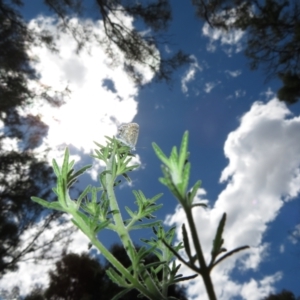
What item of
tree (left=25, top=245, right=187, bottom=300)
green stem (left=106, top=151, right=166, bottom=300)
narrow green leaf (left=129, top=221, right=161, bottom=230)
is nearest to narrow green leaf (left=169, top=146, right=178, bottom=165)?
green stem (left=106, top=151, right=166, bottom=300)

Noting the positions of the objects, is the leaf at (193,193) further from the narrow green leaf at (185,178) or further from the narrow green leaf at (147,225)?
the narrow green leaf at (147,225)

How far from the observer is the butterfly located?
24.9 inches

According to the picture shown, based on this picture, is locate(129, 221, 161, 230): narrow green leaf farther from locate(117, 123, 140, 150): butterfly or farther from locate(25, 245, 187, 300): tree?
locate(25, 245, 187, 300): tree

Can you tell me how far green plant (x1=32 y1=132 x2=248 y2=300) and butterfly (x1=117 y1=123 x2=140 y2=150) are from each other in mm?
28

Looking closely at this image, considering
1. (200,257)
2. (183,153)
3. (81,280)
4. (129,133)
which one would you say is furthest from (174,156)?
(81,280)

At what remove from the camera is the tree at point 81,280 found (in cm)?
1261

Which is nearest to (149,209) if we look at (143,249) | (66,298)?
(143,249)

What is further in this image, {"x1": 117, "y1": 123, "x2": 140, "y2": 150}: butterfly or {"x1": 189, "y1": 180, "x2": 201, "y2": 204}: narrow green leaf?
{"x1": 117, "y1": 123, "x2": 140, "y2": 150}: butterfly

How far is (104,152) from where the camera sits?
708mm

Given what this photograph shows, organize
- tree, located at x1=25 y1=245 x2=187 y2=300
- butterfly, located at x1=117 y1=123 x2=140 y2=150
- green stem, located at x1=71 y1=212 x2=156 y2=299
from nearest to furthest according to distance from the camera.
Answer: green stem, located at x1=71 y1=212 x2=156 y2=299
butterfly, located at x1=117 y1=123 x2=140 y2=150
tree, located at x1=25 y1=245 x2=187 y2=300

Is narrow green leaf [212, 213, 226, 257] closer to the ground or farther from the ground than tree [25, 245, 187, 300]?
closer to the ground

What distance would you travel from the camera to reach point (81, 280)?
43.1 feet

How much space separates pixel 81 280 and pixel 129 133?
13.9 meters

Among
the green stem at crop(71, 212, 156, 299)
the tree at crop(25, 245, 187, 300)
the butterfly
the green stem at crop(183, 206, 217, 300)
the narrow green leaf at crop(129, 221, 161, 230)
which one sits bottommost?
the green stem at crop(183, 206, 217, 300)
